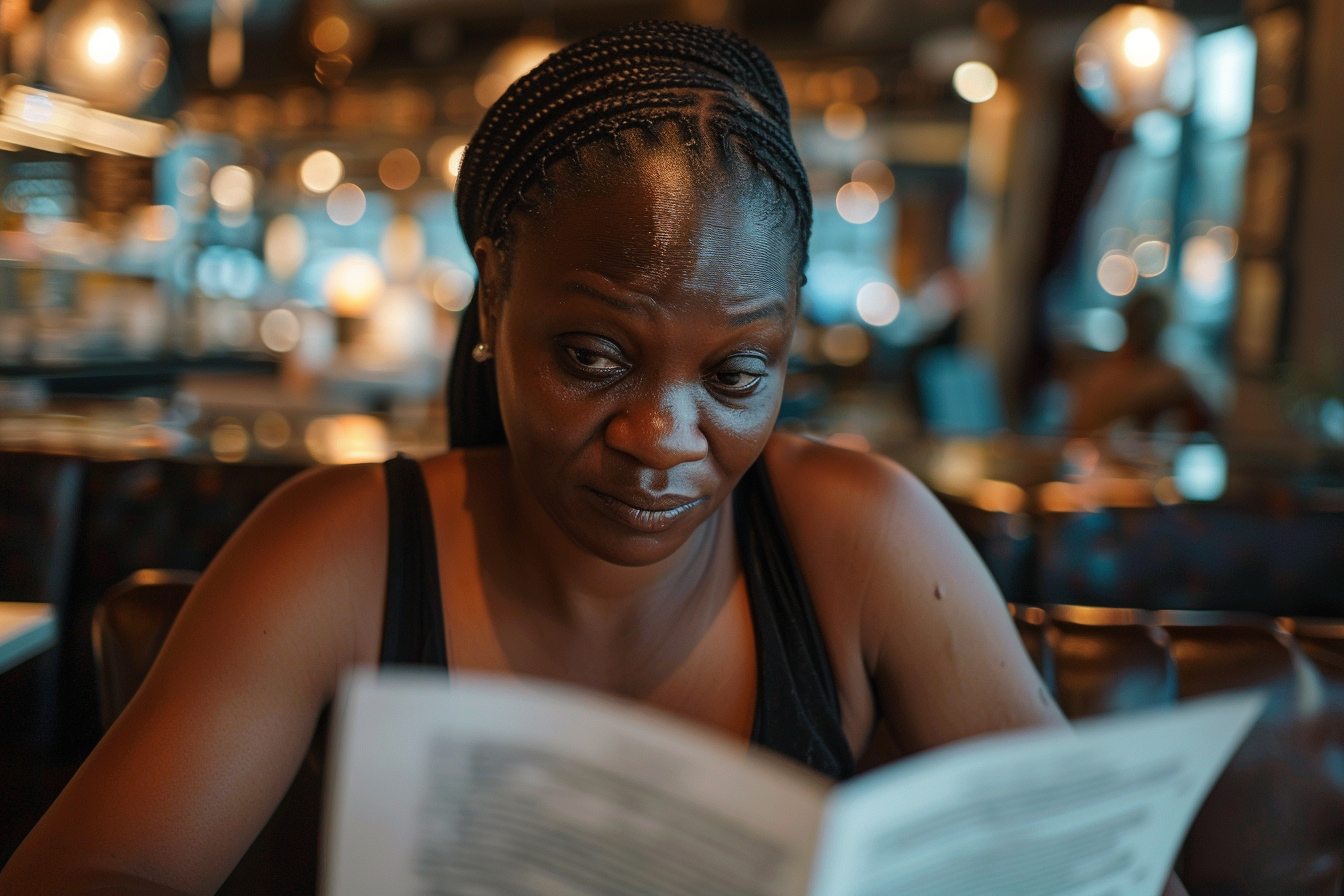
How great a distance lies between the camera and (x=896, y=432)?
337cm

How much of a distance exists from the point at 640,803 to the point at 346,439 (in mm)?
2270

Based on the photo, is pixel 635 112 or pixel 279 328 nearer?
pixel 635 112

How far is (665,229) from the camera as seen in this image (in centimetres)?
86

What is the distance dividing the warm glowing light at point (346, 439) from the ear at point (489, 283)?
1.06 metres

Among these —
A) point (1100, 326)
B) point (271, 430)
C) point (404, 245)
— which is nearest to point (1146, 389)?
point (271, 430)

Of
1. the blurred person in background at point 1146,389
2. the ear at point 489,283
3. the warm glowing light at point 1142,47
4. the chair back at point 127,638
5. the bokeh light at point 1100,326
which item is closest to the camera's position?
the ear at point 489,283

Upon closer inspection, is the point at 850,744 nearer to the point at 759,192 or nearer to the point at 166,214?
the point at 759,192

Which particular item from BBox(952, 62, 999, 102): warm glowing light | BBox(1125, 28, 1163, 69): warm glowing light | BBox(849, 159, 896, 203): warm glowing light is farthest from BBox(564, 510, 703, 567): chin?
BBox(849, 159, 896, 203): warm glowing light

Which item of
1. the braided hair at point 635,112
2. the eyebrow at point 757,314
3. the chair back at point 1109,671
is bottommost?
the chair back at point 1109,671

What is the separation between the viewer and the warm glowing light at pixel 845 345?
9.75 metres

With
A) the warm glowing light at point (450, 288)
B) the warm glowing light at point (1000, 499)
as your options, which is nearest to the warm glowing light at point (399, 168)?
the warm glowing light at point (450, 288)

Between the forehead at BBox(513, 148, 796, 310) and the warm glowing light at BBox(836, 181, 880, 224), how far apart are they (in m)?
10.4

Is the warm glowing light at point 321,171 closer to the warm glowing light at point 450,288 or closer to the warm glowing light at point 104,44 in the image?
the warm glowing light at point 450,288

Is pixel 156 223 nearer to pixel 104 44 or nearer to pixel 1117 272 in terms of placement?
pixel 104 44
